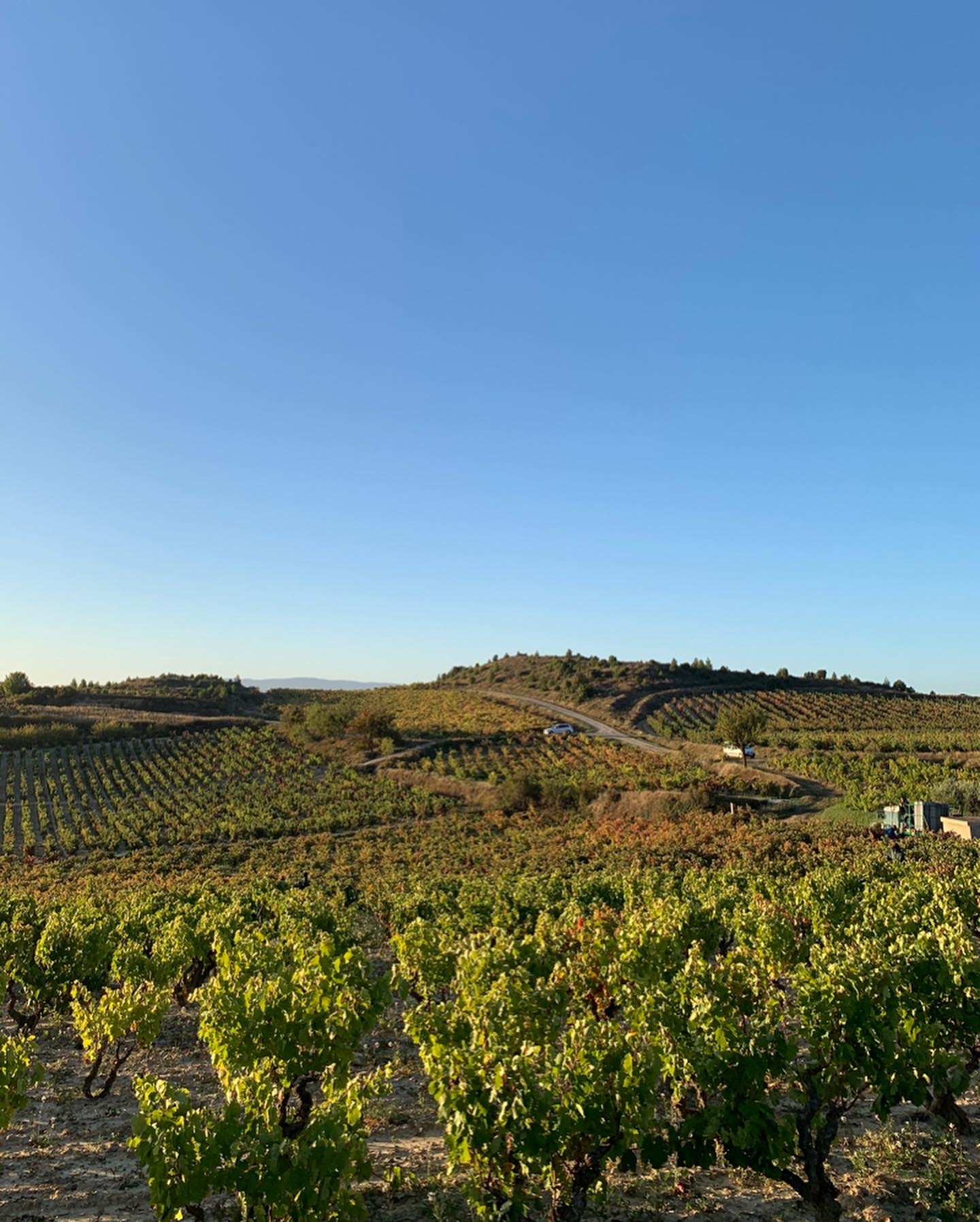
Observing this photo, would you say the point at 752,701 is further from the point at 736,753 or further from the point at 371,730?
the point at 371,730

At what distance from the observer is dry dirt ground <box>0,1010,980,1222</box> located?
394 inches

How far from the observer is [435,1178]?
10.8 m

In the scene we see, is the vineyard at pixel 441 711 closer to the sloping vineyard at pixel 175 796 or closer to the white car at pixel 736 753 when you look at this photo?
the sloping vineyard at pixel 175 796

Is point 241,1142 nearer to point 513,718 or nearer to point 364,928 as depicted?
point 364,928

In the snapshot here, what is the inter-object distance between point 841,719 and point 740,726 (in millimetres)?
34654

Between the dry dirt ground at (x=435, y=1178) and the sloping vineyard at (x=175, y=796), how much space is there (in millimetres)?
46226

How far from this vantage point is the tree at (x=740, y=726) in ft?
238

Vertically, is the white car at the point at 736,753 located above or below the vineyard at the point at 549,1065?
below

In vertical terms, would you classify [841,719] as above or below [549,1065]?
above

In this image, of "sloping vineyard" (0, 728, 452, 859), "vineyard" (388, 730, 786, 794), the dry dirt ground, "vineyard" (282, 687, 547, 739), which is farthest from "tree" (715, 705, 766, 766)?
the dry dirt ground

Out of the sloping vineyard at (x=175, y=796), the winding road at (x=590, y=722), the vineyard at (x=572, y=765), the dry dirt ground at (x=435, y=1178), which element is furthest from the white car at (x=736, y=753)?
the dry dirt ground at (x=435, y=1178)

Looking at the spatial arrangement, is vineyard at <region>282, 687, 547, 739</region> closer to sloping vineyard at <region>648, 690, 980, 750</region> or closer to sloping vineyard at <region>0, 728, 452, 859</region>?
sloping vineyard at <region>0, 728, 452, 859</region>

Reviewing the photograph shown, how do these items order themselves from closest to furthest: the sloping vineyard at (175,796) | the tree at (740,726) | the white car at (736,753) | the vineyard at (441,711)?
the sloping vineyard at (175,796) → the white car at (736,753) → the tree at (740,726) → the vineyard at (441,711)

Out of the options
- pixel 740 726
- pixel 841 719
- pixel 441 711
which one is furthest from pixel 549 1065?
pixel 441 711
